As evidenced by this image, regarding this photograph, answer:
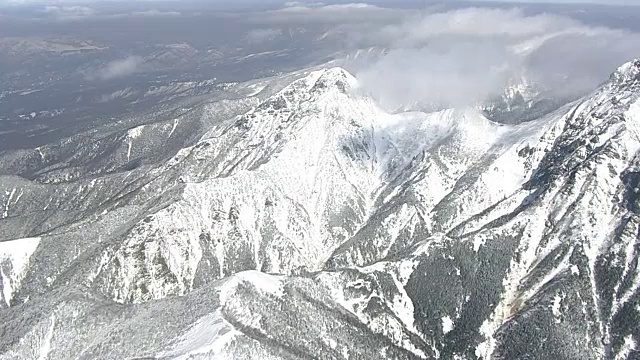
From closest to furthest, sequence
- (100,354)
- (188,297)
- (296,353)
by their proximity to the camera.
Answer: (100,354)
(296,353)
(188,297)

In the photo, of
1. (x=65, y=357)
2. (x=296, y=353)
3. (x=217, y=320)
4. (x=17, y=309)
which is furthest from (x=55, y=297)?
(x=296, y=353)

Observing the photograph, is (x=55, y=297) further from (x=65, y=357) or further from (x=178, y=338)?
(x=178, y=338)

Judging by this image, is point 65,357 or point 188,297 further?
point 188,297

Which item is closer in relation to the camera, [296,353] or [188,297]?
[296,353]

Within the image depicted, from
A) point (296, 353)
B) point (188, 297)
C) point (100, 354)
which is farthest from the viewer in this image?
point (188, 297)

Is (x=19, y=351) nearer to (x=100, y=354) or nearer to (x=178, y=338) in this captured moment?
(x=100, y=354)

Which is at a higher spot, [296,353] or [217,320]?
[217,320]

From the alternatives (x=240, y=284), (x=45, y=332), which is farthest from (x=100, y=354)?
(x=240, y=284)

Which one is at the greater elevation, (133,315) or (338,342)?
(133,315)
